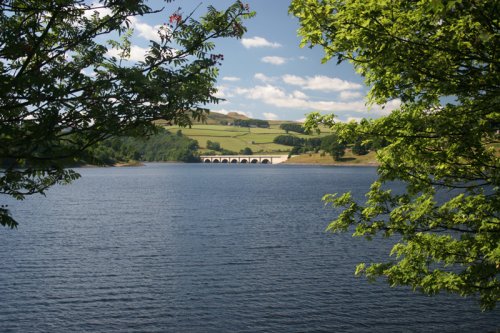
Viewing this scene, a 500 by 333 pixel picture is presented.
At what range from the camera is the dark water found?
25.3 meters

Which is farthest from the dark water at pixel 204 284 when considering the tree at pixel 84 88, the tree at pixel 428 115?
the tree at pixel 84 88

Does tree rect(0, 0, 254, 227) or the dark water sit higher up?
tree rect(0, 0, 254, 227)

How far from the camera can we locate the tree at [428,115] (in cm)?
1156

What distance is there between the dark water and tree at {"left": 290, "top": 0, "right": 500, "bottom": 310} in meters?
11.4

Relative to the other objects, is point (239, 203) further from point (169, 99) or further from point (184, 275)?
point (169, 99)

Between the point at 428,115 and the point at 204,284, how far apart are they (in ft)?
75.3

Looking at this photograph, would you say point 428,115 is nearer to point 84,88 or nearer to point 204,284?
point 84,88

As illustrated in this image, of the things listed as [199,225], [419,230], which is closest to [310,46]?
[419,230]

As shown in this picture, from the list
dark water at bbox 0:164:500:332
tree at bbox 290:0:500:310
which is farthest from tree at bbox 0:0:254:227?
dark water at bbox 0:164:500:332

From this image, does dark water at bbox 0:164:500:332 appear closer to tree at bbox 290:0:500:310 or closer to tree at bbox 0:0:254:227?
tree at bbox 290:0:500:310

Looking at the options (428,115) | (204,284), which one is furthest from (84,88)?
(204,284)

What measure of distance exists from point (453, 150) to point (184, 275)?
26.0 metres

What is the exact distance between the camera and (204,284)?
32250 mm

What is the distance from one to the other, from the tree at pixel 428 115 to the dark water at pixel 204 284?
37.5 ft
